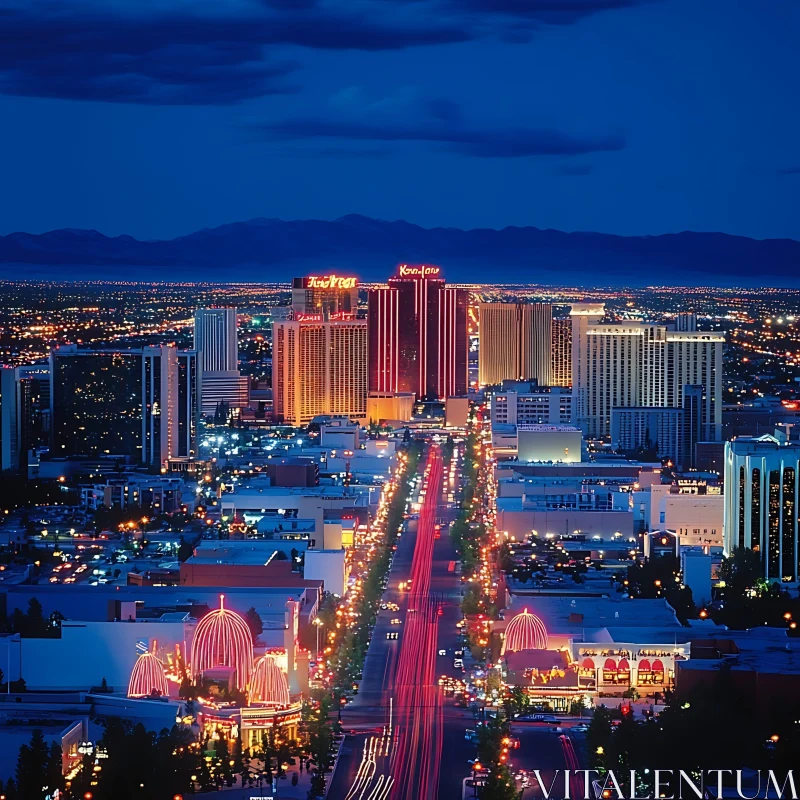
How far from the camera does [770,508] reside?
97.7 feet

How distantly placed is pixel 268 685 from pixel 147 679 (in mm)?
1181

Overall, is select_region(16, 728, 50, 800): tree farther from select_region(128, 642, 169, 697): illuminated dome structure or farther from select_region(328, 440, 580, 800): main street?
select_region(128, 642, 169, 697): illuminated dome structure

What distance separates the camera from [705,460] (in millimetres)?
42688

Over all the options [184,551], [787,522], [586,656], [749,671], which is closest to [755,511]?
[787,522]

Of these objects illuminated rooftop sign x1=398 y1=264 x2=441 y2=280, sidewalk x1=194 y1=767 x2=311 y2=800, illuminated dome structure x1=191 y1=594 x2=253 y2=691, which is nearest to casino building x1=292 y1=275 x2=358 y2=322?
illuminated rooftop sign x1=398 y1=264 x2=441 y2=280

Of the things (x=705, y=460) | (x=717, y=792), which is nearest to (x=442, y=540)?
(x=705, y=460)

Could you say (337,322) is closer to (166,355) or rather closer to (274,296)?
(166,355)

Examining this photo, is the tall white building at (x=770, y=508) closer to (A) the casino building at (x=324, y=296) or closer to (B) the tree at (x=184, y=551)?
(B) the tree at (x=184, y=551)

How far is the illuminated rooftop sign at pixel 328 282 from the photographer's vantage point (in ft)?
202

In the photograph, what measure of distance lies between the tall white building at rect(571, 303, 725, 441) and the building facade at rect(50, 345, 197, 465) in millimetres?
11501

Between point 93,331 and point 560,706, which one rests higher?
point 93,331

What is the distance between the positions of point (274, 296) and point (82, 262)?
75.2ft

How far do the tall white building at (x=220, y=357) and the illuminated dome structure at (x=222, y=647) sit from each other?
3421cm

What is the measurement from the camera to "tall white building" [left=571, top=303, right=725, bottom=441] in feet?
169
